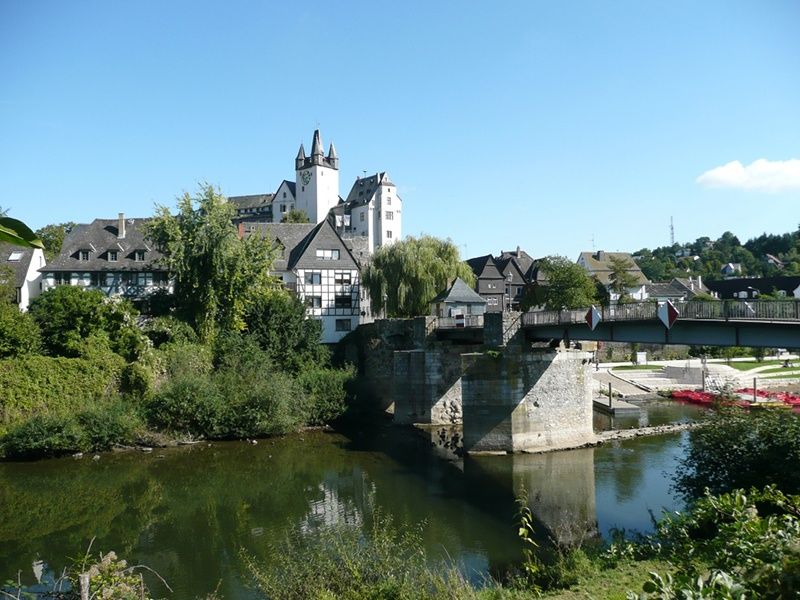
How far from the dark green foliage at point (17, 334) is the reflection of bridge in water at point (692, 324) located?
23329 millimetres

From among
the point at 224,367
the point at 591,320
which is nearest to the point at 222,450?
the point at 224,367

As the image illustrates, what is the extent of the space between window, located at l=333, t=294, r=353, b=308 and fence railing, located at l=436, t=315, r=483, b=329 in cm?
1184

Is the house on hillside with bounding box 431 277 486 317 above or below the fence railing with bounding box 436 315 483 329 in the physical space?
above

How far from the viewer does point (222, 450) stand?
28.0 m

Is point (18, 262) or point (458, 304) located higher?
point (18, 262)

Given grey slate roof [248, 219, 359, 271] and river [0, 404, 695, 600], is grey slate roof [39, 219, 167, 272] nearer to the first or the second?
grey slate roof [248, 219, 359, 271]

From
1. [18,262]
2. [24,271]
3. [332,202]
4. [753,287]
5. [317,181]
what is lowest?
[753,287]

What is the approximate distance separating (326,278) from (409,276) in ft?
21.0

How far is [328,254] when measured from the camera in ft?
145

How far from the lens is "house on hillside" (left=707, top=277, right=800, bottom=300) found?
79438mm

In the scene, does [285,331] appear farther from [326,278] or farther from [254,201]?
[254,201]

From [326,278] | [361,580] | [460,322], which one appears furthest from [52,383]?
[361,580]

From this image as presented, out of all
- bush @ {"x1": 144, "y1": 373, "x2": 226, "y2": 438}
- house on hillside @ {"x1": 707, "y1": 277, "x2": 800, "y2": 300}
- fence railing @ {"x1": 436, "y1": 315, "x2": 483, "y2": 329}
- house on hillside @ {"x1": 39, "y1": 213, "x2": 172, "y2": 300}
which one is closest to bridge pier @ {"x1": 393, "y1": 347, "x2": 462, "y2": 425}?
fence railing @ {"x1": 436, "y1": 315, "x2": 483, "y2": 329}

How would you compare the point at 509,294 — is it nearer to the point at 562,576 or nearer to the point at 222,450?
the point at 222,450
